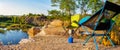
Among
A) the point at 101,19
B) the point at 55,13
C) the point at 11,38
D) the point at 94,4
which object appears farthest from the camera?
the point at 55,13

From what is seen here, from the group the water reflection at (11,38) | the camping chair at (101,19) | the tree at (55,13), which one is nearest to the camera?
the camping chair at (101,19)

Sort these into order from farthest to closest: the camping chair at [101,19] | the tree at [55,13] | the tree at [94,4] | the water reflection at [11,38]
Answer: the tree at [55,13], the tree at [94,4], the water reflection at [11,38], the camping chair at [101,19]

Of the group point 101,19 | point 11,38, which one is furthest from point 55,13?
point 101,19

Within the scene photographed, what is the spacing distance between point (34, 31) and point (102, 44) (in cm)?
794

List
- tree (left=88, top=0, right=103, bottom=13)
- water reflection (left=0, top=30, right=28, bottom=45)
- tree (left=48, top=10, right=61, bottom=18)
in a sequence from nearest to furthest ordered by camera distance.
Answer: water reflection (left=0, top=30, right=28, bottom=45) < tree (left=88, top=0, right=103, bottom=13) < tree (left=48, top=10, right=61, bottom=18)

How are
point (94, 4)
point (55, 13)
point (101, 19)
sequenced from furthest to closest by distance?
point (55, 13) < point (94, 4) < point (101, 19)

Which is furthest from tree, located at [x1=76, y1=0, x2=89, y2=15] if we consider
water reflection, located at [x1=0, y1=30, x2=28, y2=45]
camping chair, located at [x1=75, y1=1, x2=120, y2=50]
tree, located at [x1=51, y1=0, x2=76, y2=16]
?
camping chair, located at [x1=75, y1=1, x2=120, y2=50]

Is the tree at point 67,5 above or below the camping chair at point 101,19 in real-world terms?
below

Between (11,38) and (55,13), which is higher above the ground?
(55,13)

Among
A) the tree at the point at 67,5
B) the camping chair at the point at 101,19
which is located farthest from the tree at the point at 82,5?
the camping chair at the point at 101,19

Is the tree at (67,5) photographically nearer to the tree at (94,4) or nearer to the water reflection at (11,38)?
the tree at (94,4)

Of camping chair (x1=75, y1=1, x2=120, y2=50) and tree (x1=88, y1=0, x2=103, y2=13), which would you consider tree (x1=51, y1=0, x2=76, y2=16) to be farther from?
camping chair (x1=75, y1=1, x2=120, y2=50)

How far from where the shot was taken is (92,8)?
2414cm

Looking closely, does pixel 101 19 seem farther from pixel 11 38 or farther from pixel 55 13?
pixel 55 13
